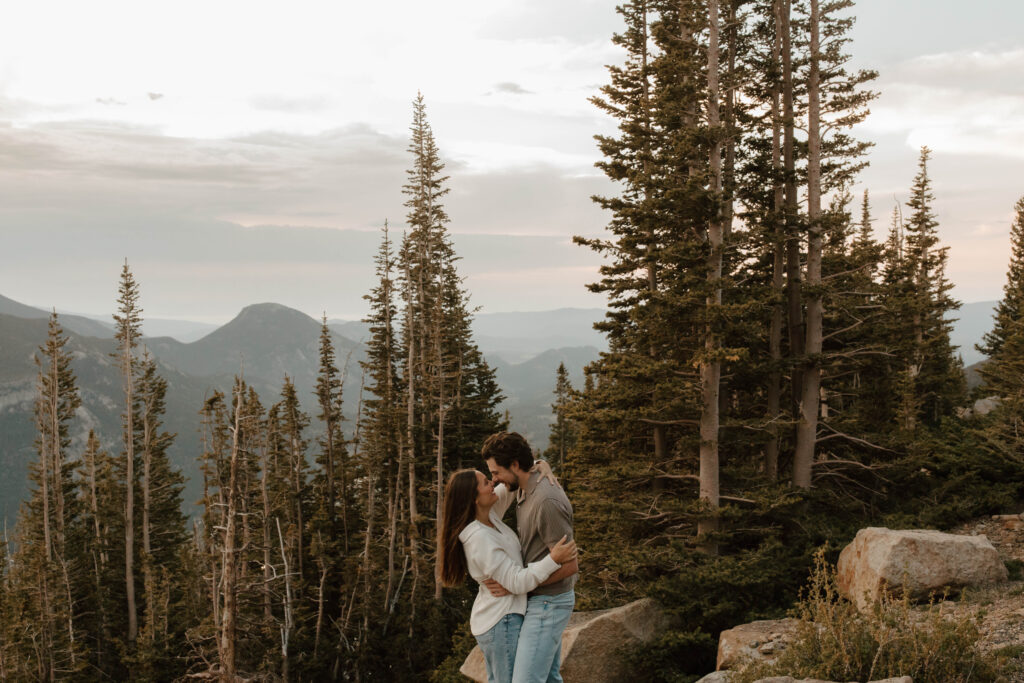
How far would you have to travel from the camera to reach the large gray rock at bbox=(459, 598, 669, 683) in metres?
12.9

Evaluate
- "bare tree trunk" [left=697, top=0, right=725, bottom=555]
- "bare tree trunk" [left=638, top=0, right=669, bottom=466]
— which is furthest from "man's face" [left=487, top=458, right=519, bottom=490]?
"bare tree trunk" [left=638, top=0, right=669, bottom=466]

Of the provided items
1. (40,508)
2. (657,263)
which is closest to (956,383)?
(657,263)

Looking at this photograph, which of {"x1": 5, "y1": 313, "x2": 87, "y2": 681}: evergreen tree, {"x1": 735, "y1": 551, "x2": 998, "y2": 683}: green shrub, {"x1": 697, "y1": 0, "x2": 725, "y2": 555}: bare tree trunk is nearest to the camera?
{"x1": 735, "y1": 551, "x2": 998, "y2": 683}: green shrub

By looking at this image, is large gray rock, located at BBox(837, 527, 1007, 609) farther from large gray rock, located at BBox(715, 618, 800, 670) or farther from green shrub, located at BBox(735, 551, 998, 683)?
green shrub, located at BBox(735, 551, 998, 683)

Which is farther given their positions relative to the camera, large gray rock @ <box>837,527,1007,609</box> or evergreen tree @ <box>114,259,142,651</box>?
evergreen tree @ <box>114,259,142,651</box>

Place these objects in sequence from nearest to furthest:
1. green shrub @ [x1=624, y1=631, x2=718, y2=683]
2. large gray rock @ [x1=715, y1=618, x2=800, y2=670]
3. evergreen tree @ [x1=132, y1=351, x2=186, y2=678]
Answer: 1. large gray rock @ [x1=715, y1=618, x2=800, y2=670]
2. green shrub @ [x1=624, y1=631, x2=718, y2=683]
3. evergreen tree @ [x1=132, y1=351, x2=186, y2=678]

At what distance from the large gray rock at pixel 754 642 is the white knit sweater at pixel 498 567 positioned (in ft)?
18.1

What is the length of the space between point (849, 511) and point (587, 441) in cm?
771

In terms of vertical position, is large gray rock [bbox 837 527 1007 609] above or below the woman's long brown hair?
below

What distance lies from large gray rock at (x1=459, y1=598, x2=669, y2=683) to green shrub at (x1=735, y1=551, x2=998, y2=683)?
5985 mm

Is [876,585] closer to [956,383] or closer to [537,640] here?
[537,640]

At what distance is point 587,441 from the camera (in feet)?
63.8

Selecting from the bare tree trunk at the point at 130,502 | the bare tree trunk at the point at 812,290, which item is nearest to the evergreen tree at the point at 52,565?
the bare tree trunk at the point at 130,502

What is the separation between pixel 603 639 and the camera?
1323 cm
